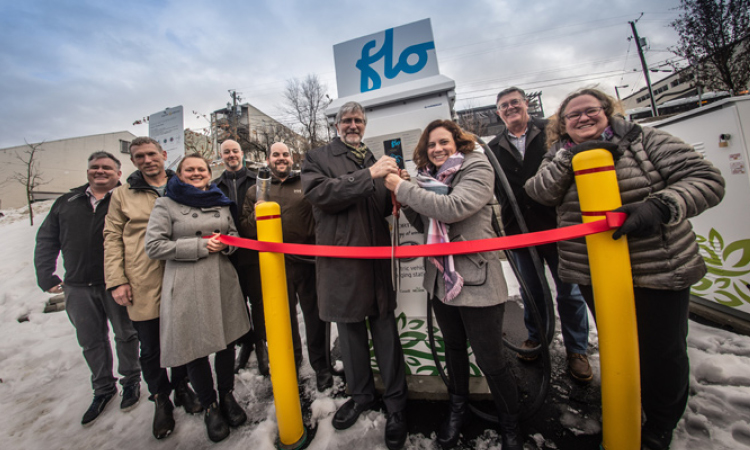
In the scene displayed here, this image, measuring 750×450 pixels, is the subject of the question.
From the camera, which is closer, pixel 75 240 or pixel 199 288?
pixel 199 288

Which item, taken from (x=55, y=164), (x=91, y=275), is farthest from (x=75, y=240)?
(x=55, y=164)

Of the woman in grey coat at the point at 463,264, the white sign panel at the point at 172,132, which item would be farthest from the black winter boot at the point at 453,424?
the white sign panel at the point at 172,132

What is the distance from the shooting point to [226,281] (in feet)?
6.06

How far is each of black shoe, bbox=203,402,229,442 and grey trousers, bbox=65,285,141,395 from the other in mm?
988

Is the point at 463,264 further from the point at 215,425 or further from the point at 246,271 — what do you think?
the point at 246,271

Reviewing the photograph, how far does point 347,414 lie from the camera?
1801mm

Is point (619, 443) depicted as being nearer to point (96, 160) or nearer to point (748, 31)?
point (96, 160)

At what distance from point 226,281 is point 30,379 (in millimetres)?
2791

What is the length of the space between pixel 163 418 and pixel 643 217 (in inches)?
118

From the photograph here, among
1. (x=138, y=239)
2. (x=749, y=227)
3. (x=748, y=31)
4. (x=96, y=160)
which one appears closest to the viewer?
(x=138, y=239)

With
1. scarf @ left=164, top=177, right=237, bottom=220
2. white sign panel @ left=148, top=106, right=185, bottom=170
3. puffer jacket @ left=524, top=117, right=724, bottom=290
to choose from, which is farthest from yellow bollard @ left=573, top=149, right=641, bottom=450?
white sign panel @ left=148, top=106, right=185, bottom=170

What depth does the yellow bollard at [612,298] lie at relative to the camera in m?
1.08

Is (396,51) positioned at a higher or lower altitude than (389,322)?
higher

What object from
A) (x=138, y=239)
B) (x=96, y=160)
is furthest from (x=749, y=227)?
(x=96, y=160)
